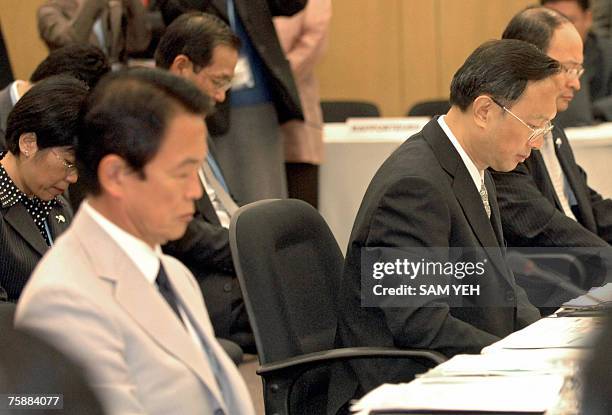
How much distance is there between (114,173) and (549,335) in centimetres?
107

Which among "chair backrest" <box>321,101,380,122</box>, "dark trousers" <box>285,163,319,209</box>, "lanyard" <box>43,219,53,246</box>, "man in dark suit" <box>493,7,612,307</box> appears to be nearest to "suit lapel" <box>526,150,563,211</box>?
"man in dark suit" <box>493,7,612,307</box>

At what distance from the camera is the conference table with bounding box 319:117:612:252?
4531 mm

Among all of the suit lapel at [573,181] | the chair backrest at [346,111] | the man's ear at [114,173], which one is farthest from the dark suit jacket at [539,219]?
the chair backrest at [346,111]

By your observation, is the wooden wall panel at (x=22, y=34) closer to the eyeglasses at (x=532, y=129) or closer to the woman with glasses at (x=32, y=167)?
the woman with glasses at (x=32, y=167)

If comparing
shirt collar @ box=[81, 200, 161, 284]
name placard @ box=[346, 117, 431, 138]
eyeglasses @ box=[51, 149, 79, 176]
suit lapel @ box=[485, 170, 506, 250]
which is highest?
shirt collar @ box=[81, 200, 161, 284]

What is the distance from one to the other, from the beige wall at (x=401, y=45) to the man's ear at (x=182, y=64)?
2.84m

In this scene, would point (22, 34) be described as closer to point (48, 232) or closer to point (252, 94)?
point (252, 94)

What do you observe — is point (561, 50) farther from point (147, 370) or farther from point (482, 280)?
point (147, 370)

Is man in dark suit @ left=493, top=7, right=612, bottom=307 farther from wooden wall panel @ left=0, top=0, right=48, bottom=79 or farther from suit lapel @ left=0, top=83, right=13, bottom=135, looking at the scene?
wooden wall panel @ left=0, top=0, right=48, bottom=79

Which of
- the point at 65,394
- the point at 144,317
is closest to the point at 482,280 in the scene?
the point at 144,317

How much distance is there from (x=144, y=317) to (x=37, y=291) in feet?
0.59

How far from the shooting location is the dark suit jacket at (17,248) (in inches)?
106

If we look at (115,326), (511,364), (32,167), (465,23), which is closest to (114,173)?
(115,326)

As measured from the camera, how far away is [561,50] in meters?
3.77
